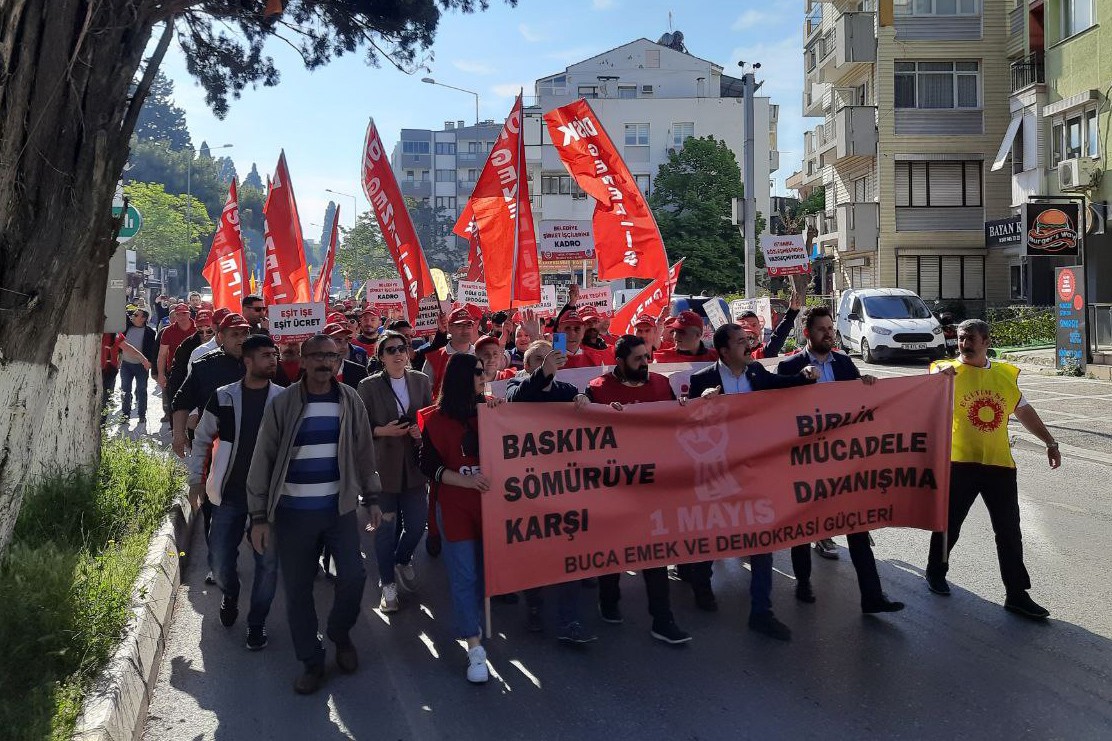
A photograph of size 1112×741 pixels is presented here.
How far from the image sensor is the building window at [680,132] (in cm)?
6438

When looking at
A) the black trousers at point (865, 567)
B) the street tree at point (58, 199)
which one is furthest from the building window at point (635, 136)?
the black trousers at point (865, 567)

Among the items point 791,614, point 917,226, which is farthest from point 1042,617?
point 917,226

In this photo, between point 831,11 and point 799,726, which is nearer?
point 799,726

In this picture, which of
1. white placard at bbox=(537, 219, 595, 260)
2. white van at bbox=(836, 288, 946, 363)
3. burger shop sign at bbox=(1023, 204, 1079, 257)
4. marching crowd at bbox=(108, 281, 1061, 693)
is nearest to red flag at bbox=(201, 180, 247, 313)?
white placard at bbox=(537, 219, 595, 260)

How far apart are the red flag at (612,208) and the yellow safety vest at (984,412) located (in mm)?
5974

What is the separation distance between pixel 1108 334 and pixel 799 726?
19.3m

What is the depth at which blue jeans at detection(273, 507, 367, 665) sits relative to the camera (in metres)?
5.32

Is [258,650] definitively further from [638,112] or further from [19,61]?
[638,112]

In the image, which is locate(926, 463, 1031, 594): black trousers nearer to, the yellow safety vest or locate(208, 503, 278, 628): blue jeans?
the yellow safety vest

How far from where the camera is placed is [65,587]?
5363 millimetres

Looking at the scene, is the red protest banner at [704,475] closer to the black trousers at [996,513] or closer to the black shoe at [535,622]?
the black trousers at [996,513]

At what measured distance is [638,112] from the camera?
210ft

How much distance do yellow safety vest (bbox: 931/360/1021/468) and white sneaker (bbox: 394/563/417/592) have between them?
370 cm

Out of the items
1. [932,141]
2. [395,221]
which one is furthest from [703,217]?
[395,221]
